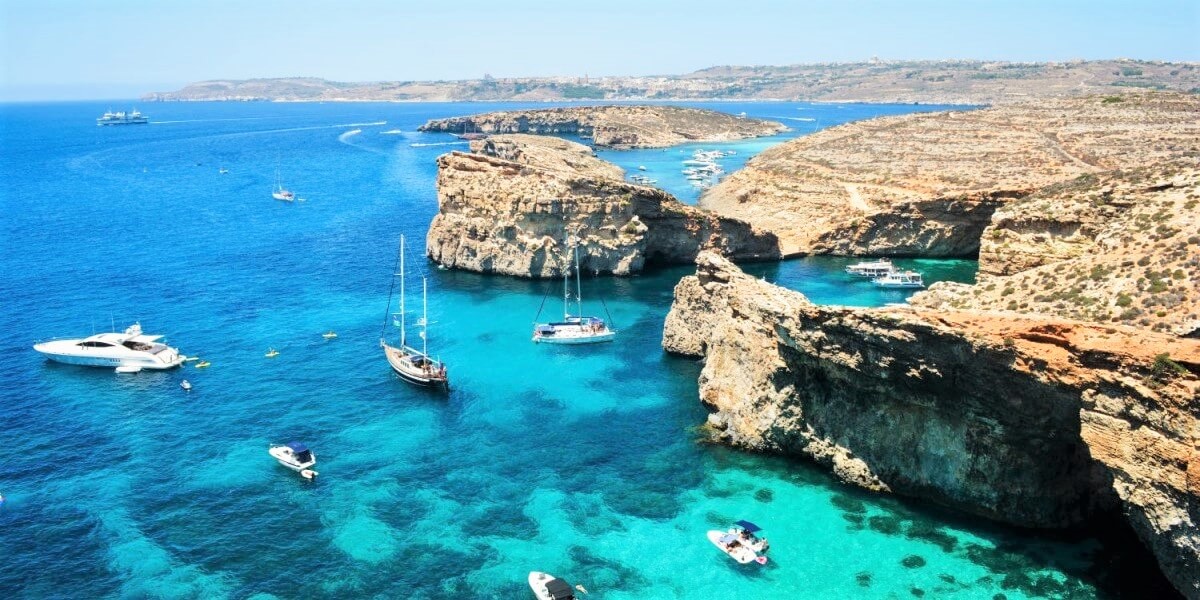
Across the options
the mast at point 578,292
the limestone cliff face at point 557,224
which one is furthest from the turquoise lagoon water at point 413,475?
the limestone cliff face at point 557,224

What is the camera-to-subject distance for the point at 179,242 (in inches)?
3844

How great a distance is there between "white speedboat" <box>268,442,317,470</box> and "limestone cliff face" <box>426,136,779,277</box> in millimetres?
40766

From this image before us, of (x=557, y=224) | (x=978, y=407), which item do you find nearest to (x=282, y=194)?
(x=557, y=224)

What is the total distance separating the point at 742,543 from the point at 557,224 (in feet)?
163

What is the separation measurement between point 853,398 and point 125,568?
3398 cm

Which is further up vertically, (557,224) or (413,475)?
(557,224)

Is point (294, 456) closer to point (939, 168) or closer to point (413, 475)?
point (413, 475)

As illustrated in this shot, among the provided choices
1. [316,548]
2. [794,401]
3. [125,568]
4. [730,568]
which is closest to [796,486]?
[794,401]

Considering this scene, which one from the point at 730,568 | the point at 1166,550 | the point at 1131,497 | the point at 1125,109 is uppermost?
the point at 1125,109

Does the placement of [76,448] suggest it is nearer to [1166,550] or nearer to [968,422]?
[968,422]

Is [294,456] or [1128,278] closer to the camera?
[1128,278]

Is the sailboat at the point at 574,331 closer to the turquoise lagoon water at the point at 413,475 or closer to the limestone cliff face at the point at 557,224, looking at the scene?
the turquoise lagoon water at the point at 413,475

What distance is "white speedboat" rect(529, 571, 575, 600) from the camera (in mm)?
32156

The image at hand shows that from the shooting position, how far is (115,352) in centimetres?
5838
